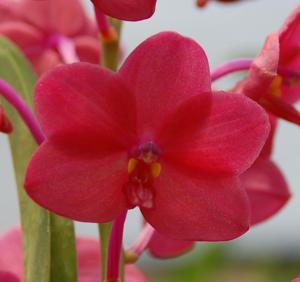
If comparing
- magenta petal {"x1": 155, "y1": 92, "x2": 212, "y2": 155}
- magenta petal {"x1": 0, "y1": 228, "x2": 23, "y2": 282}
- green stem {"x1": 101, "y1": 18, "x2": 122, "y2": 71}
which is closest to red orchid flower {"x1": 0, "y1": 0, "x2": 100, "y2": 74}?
green stem {"x1": 101, "y1": 18, "x2": 122, "y2": 71}

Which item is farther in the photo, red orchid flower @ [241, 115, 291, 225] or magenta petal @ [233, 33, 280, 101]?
red orchid flower @ [241, 115, 291, 225]

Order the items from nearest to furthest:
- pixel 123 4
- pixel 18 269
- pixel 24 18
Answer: pixel 123 4 < pixel 18 269 < pixel 24 18

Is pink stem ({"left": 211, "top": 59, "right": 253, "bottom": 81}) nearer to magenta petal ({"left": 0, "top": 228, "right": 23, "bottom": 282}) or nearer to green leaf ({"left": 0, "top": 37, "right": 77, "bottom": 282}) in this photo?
green leaf ({"left": 0, "top": 37, "right": 77, "bottom": 282})

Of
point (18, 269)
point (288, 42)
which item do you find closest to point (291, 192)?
point (288, 42)

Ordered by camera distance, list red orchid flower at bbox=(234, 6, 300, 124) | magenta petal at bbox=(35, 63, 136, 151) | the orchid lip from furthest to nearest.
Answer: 1. the orchid lip
2. red orchid flower at bbox=(234, 6, 300, 124)
3. magenta petal at bbox=(35, 63, 136, 151)

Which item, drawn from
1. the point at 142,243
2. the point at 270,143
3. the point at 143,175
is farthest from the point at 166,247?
the point at 143,175

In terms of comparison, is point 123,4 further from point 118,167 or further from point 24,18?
point 24,18
